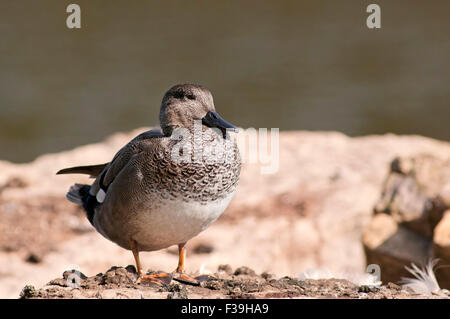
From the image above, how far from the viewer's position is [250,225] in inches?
299

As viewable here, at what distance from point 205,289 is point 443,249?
2.30 meters

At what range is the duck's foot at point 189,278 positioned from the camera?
509cm

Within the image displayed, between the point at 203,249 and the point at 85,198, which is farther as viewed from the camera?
the point at 203,249

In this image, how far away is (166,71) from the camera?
49.7ft

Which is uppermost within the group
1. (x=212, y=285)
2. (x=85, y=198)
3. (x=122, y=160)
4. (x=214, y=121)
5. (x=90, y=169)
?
(x=214, y=121)

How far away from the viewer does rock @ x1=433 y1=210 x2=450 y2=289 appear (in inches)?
250

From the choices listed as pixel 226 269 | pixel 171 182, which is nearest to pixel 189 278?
pixel 171 182

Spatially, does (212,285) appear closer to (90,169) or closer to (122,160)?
(122,160)

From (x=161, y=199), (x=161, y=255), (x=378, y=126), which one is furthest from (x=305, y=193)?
(x=378, y=126)

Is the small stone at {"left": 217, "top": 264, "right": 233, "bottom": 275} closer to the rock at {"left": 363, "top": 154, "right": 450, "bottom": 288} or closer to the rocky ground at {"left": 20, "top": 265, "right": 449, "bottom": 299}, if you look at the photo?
the rocky ground at {"left": 20, "top": 265, "right": 449, "bottom": 299}

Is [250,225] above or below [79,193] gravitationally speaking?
below

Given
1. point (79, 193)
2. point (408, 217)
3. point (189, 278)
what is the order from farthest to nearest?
1. point (408, 217)
2. point (79, 193)
3. point (189, 278)

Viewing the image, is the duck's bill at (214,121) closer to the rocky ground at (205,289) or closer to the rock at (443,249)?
the rocky ground at (205,289)
